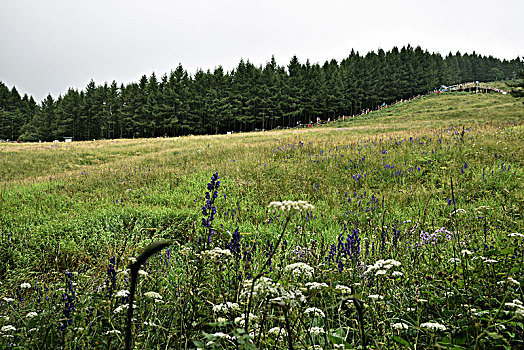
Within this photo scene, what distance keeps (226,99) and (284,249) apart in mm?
63817

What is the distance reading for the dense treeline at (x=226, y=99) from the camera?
2581 inches

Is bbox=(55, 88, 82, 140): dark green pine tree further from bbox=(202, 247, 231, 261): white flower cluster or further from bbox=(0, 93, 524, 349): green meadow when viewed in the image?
bbox=(202, 247, 231, 261): white flower cluster

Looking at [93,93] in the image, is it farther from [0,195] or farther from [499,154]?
[499,154]

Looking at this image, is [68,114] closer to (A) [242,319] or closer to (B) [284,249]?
(B) [284,249]

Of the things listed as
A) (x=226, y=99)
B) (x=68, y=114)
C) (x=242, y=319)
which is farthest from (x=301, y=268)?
(x=68, y=114)

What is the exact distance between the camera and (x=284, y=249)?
3.68 m

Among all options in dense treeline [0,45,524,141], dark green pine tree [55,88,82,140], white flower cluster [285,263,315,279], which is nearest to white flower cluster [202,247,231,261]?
white flower cluster [285,263,315,279]

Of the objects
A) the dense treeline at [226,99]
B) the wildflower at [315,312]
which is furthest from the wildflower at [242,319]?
the dense treeline at [226,99]

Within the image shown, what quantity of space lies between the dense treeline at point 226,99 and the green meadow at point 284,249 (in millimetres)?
55319

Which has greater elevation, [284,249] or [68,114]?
[68,114]

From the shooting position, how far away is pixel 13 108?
79.9m

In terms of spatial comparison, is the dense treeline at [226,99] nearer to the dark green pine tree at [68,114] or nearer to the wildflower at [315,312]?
the dark green pine tree at [68,114]

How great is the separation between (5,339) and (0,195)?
935 cm

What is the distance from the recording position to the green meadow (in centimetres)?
179
